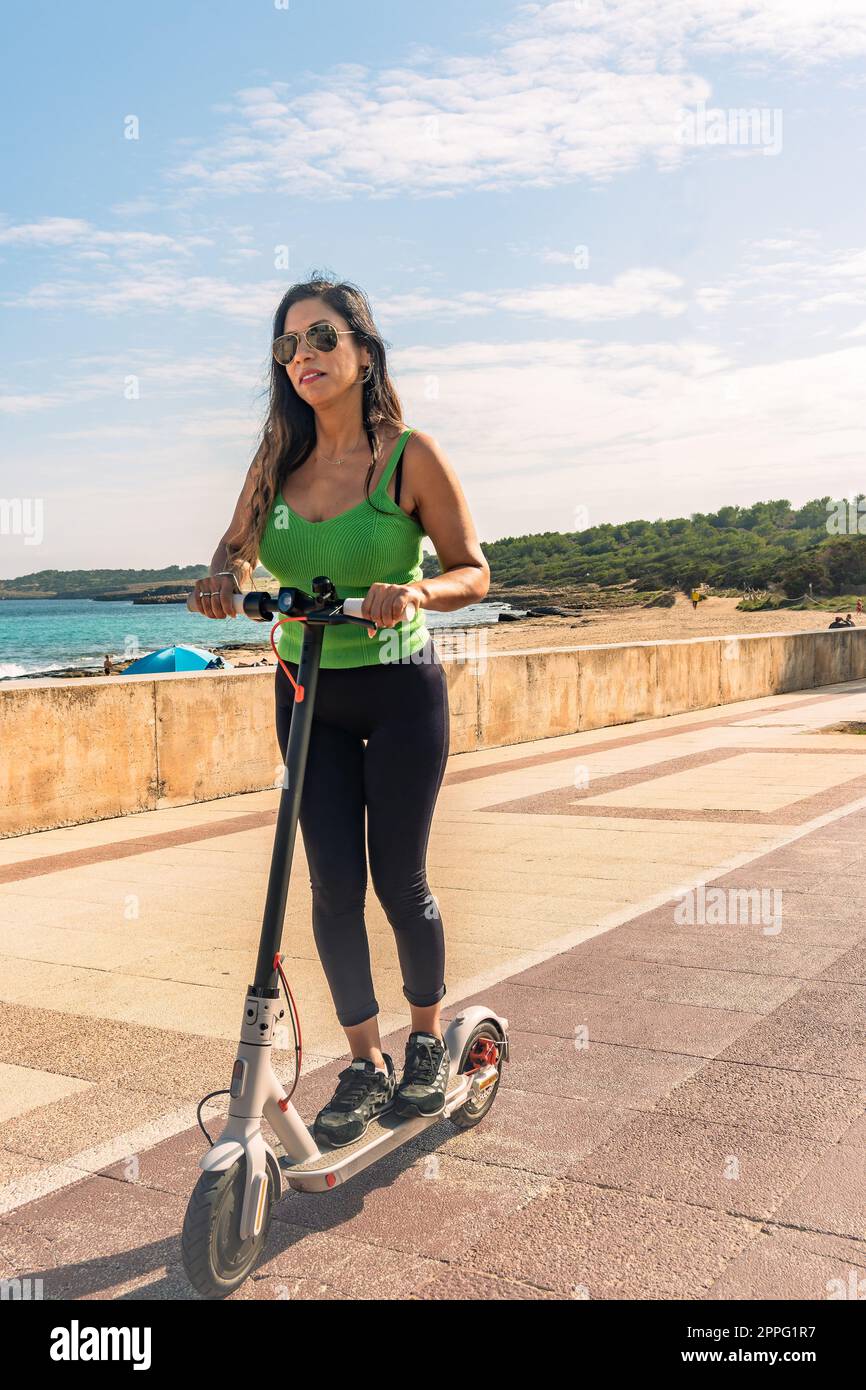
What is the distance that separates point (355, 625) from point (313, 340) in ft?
2.20

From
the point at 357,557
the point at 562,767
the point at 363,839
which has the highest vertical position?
the point at 357,557

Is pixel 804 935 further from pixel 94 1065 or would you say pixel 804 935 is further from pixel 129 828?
pixel 129 828

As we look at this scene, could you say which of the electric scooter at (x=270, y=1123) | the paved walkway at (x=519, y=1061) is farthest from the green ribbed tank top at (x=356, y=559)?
the paved walkway at (x=519, y=1061)

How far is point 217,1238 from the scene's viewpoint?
251 centimetres

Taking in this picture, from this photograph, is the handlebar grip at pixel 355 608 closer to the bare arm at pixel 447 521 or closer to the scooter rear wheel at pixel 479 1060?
the bare arm at pixel 447 521

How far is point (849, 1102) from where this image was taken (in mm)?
3543

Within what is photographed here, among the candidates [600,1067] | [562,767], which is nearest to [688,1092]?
[600,1067]

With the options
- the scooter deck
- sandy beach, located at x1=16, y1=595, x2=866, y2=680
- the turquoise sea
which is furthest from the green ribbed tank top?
the turquoise sea

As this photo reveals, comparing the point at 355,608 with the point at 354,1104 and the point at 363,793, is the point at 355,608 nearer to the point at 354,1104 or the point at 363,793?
the point at 363,793

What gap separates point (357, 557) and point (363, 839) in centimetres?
64

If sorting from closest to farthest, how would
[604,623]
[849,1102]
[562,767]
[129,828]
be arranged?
[849,1102] → [129,828] → [562,767] → [604,623]

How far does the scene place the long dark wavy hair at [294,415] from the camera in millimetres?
3158

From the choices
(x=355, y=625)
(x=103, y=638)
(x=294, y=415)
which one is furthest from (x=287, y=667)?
(x=103, y=638)
